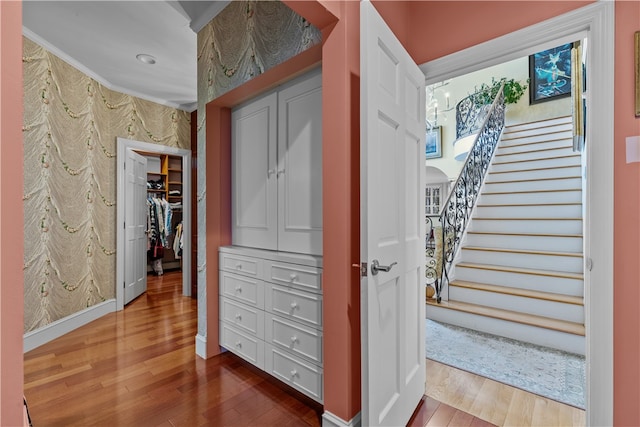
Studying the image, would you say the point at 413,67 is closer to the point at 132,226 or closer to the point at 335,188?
the point at 335,188

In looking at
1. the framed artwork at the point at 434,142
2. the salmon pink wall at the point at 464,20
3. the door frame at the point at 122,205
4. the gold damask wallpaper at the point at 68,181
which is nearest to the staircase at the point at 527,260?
the salmon pink wall at the point at 464,20

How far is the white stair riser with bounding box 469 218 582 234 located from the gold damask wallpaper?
15.8 ft

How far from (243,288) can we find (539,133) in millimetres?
6519

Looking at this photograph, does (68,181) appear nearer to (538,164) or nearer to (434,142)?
(538,164)

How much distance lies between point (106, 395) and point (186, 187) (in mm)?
3021

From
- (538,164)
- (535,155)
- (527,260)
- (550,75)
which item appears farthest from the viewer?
(550,75)

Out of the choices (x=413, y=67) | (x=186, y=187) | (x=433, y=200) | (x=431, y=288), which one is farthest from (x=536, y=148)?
(x=186, y=187)

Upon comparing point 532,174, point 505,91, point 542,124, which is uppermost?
point 505,91

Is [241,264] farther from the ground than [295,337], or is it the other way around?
[241,264]

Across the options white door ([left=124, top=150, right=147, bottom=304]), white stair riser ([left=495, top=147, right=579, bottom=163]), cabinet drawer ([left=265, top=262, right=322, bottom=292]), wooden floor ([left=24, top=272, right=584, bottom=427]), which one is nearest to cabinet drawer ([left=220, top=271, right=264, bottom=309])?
cabinet drawer ([left=265, top=262, right=322, bottom=292])

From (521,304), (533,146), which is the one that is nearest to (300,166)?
(521,304)

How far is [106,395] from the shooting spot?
2.03 metres

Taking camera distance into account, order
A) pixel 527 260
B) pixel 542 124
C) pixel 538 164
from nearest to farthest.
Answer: pixel 527 260 → pixel 538 164 → pixel 542 124

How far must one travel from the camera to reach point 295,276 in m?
1.97
